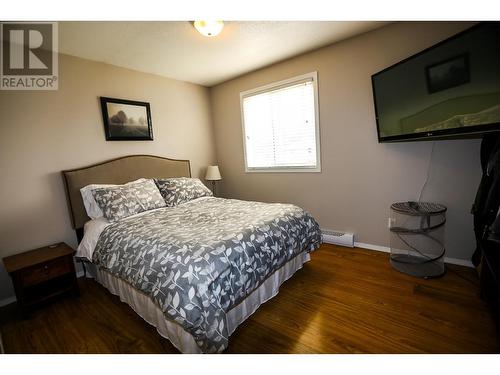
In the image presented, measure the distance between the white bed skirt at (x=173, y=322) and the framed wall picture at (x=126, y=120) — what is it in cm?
160

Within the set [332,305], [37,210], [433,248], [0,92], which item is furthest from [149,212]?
[433,248]

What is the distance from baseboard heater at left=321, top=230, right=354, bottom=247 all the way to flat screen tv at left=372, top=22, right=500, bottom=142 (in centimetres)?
122

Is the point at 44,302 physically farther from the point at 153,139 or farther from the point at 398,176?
the point at 398,176

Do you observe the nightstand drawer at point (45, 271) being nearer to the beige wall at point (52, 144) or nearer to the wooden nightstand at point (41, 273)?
the wooden nightstand at point (41, 273)

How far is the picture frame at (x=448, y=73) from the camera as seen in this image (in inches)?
58.7

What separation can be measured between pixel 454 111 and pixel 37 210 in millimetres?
3711

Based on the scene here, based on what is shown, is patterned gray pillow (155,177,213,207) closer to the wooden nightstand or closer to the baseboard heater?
the wooden nightstand

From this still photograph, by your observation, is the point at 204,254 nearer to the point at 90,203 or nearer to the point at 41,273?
the point at 41,273

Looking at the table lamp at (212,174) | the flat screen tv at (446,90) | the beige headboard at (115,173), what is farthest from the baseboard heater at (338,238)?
the beige headboard at (115,173)

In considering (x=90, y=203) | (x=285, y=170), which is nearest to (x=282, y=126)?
(x=285, y=170)

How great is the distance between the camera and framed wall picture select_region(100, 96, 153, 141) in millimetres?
2744

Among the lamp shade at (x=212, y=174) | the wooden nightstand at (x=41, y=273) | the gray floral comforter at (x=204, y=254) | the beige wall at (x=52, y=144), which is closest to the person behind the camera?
the gray floral comforter at (x=204, y=254)

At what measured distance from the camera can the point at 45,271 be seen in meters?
1.96

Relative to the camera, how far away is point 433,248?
2334mm
